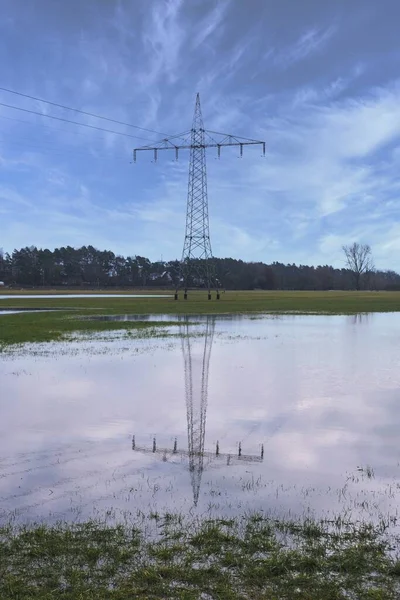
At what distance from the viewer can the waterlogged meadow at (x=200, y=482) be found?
461cm

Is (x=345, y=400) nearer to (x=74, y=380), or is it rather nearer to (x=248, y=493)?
(x=248, y=493)

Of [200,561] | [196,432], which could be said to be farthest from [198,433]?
[200,561]

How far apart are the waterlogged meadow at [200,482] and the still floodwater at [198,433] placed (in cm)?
4

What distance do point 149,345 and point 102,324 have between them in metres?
11.7

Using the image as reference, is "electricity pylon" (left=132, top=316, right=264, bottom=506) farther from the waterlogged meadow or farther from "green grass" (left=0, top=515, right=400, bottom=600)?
"green grass" (left=0, top=515, right=400, bottom=600)

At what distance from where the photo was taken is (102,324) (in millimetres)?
32656

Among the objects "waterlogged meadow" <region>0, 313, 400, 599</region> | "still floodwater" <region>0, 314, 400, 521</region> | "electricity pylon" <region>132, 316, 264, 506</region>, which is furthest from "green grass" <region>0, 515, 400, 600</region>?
"electricity pylon" <region>132, 316, 264, 506</region>

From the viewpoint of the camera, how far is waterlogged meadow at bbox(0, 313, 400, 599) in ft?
15.1

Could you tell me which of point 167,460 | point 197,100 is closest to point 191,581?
point 167,460

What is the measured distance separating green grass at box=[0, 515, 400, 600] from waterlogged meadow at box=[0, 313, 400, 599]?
19mm

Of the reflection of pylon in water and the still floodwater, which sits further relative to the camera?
the reflection of pylon in water

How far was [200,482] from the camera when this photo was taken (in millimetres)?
7023

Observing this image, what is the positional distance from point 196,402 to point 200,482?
4520 mm

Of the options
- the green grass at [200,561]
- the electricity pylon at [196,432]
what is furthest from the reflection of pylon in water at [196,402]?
the green grass at [200,561]
